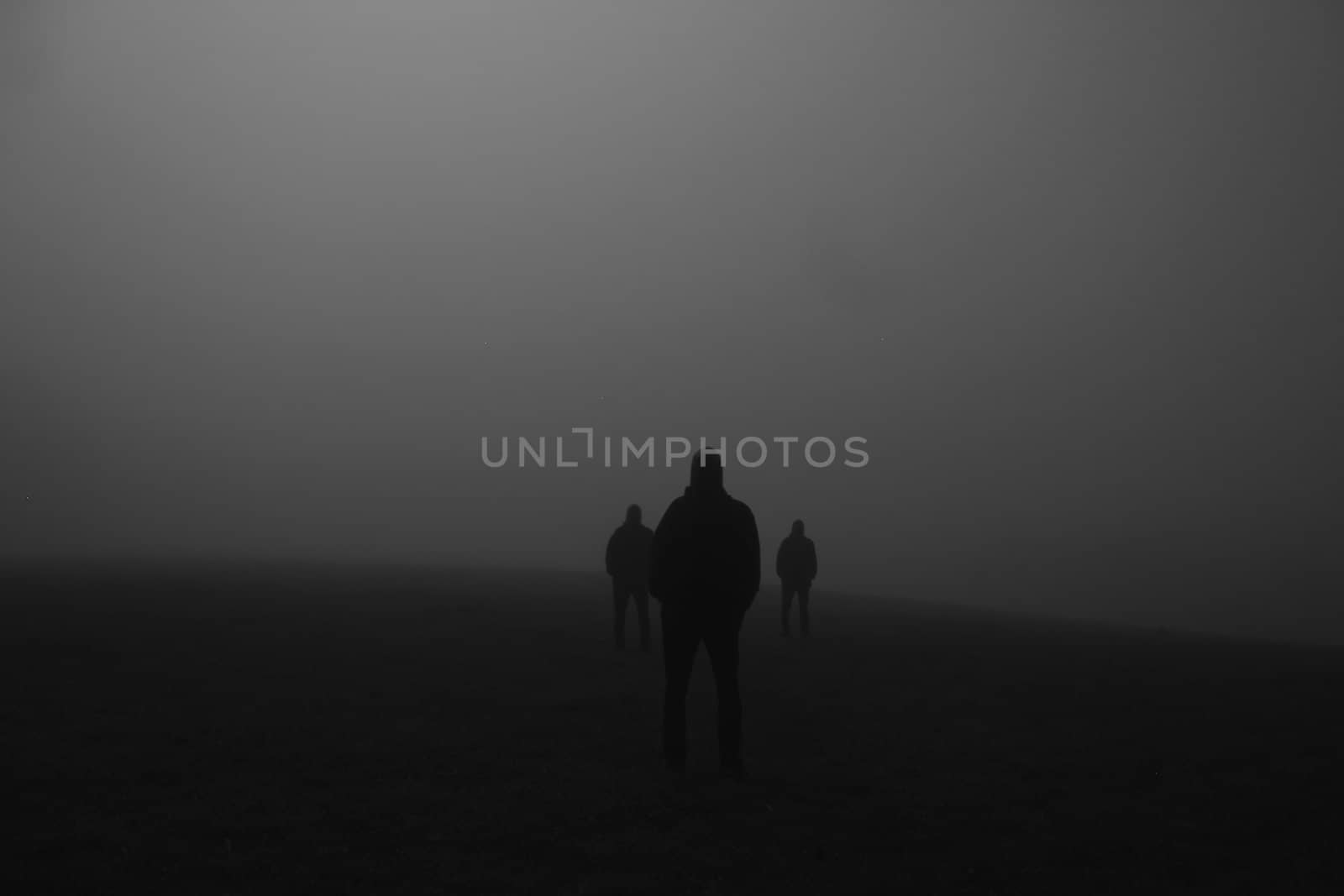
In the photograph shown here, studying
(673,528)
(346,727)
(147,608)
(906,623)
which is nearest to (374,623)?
(147,608)

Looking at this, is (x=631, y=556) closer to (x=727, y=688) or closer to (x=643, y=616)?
(x=643, y=616)

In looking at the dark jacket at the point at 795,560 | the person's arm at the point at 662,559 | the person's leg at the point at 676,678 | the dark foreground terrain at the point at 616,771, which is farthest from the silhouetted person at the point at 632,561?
the person's leg at the point at 676,678

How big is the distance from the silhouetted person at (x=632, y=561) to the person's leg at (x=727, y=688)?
27.8 feet

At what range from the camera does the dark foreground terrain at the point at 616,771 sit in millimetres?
6773

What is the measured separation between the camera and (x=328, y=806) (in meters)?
8.02

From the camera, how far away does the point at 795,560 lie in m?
21.7

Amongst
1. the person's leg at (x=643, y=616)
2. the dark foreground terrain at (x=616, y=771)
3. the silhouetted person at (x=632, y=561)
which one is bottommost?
the dark foreground terrain at (x=616, y=771)

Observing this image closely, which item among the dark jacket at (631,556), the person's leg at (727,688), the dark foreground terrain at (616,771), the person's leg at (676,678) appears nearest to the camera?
the dark foreground terrain at (616,771)

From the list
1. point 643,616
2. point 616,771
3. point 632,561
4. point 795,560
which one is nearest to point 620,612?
point 643,616

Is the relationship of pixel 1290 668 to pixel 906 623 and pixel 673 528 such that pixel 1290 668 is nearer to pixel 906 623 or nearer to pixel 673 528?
pixel 906 623

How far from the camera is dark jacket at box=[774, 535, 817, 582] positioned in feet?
71.3

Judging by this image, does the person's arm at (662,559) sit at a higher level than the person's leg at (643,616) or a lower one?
higher

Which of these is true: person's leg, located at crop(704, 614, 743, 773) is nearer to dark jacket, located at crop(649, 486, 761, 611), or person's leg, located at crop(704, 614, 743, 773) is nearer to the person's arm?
dark jacket, located at crop(649, 486, 761, 611)

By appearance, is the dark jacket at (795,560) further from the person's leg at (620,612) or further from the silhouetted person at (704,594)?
the silhouetted person at (704,594)
